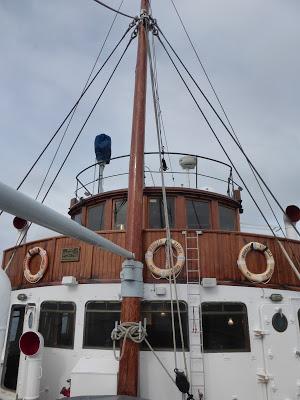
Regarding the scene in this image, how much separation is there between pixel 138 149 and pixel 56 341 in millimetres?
5695

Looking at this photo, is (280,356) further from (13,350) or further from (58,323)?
(13,350)

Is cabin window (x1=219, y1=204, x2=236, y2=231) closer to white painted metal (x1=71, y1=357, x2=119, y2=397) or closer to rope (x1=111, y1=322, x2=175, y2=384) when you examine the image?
rope (x1=111, y1=322, x2=175, y2=384)

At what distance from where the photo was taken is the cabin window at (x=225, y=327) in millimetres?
8461

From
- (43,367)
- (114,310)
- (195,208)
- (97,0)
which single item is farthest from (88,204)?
(97,0)

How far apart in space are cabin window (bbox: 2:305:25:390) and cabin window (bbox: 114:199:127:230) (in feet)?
12.8

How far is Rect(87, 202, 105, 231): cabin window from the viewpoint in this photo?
1177 cm

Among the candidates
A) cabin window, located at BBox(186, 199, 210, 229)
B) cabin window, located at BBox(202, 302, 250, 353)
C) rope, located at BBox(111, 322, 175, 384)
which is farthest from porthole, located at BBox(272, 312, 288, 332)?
cabin window, located at BBox(186, 199, 210, 229)

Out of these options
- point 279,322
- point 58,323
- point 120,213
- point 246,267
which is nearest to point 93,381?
point 58,323

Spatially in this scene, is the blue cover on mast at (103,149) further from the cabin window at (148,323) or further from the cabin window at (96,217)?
→ the cabin window at (148,323)

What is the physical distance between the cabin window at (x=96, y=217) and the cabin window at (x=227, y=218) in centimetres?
414

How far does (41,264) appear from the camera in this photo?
998 centimetres

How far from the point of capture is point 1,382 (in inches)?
387

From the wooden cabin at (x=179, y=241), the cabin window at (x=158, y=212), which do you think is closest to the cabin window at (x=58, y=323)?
the wooden cabin at (x=179, y=241)

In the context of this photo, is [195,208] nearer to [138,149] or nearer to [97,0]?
[138,149]
